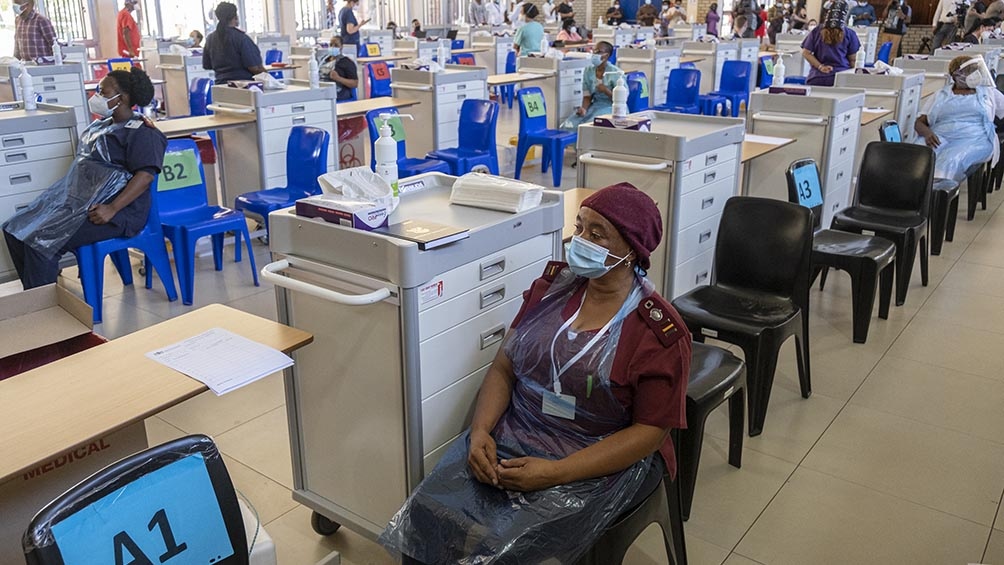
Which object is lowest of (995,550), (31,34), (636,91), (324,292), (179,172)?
(995,550)

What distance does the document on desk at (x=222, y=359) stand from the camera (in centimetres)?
181

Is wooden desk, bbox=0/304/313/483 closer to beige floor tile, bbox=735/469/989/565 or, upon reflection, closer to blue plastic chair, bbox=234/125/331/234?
beige floor tile, bbox=735/469/989/565

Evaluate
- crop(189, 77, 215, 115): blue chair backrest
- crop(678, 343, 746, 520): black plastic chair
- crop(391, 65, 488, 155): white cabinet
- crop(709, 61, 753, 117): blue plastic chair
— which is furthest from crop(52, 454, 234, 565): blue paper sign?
crop(709, 61, 753, 117): blue plastic chair

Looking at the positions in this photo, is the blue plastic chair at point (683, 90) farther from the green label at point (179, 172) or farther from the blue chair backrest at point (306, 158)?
the green label at point (179, 172)

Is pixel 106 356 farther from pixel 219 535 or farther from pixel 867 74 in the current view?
pixel 867 74

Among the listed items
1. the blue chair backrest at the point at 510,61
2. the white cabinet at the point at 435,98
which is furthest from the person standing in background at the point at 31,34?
the blue chair backrest at the point at 510,61

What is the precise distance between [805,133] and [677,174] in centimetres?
163

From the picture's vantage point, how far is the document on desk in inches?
71.2

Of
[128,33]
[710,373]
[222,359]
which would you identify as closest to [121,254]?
[222,359]

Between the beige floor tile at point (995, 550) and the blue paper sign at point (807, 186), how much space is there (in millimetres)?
1656

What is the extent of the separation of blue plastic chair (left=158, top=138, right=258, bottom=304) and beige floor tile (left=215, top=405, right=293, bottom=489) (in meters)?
1.41

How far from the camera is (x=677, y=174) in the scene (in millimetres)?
3375

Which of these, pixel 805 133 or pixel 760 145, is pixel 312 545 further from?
pixel 805 133

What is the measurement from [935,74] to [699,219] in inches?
177
